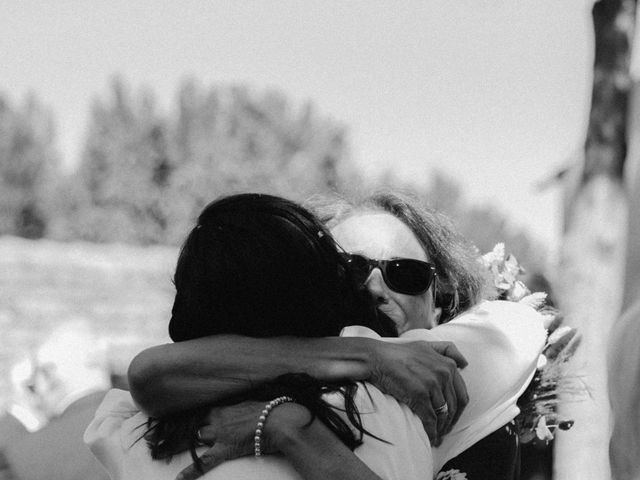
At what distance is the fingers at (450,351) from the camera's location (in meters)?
1.58

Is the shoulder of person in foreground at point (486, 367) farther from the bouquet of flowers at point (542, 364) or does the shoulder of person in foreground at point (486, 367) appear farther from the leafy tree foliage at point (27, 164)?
the leafy tree foliage at point (27, 164)

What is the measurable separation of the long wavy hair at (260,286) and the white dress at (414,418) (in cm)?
4

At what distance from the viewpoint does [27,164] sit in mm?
34781

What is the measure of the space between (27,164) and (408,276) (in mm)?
35034

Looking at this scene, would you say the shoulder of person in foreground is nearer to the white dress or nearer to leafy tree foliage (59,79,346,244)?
the white dress

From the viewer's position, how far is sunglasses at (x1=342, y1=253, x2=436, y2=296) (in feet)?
6.31

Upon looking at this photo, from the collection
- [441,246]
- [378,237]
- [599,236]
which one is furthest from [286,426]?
[599,236]

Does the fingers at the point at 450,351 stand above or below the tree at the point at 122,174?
above

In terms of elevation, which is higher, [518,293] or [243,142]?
[518,293]

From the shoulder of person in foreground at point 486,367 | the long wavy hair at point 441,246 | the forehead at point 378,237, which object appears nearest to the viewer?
the shoulder of person in foreground at point 486,367

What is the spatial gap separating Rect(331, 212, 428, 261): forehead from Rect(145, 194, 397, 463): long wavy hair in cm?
49

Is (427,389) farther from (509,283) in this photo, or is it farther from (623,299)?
(623,299)

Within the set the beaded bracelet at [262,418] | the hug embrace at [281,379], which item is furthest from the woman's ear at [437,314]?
the beaded bracelet at [262,418]

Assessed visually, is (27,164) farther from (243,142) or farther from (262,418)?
(262,418)
